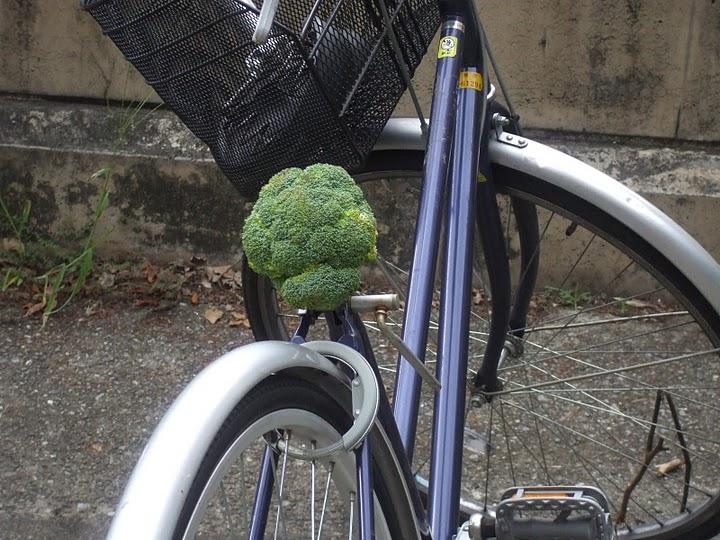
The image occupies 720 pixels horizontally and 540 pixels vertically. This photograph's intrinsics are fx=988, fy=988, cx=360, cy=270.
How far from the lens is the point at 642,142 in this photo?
3514 millimetres

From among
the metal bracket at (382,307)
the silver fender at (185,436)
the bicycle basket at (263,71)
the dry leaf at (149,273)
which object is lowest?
the silver fender at (185,436)

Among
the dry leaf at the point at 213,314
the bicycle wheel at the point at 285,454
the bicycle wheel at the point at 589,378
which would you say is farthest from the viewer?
the dry leaf at the point at 213,314

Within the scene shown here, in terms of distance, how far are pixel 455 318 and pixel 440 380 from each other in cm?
12

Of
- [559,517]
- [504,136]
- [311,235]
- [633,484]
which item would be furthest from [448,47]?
[633,484]

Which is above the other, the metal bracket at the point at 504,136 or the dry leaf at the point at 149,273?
the dry leaf at the point at 149,273

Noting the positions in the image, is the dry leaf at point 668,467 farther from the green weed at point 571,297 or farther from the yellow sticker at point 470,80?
the yellow sticker at point 470,80

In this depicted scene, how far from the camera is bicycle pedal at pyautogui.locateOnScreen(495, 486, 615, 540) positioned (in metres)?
1.66

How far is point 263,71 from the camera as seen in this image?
151cm

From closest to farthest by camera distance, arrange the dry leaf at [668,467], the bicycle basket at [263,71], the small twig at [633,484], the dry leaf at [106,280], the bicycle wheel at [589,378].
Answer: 1. the bicycle basket at [263,71]
2. the bicycle wheel at [589,378]
3. the small twig at [633,484]
4. the dry leaf at [668,467]
5. the dry leaf at [106,280]

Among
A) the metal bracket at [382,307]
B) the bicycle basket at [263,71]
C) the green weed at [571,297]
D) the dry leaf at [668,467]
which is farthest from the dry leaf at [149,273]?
the metal bracket at [382,307]

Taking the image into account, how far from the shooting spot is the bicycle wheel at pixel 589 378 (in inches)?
83.4

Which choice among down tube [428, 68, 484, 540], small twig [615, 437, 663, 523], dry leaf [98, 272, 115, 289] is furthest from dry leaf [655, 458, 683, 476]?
dry leaf [98, 272, 115, 289]

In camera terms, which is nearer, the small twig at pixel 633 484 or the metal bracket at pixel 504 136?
the metal bracket at pixel 504 136

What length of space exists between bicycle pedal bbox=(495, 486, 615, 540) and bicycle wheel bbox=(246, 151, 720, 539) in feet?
1.88
